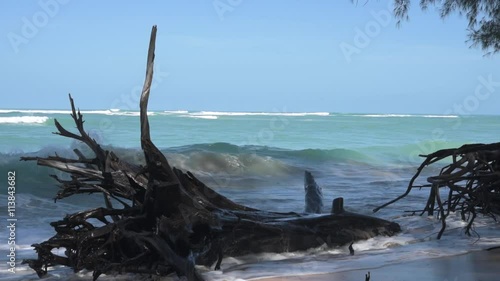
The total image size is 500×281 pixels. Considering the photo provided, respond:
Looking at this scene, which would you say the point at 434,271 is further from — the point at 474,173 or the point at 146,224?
the point at 146,224

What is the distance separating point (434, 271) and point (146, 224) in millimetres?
1982

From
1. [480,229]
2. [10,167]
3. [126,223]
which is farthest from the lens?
[10,167]

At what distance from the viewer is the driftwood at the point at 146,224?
3.87 meters

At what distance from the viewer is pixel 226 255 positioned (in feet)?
15.1

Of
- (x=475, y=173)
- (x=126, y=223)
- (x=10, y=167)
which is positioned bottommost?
(x=10, y=167)

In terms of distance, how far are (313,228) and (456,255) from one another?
1.11 meters

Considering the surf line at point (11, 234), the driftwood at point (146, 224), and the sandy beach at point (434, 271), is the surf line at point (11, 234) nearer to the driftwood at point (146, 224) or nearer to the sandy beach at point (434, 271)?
the driftwood at point (146, 224)

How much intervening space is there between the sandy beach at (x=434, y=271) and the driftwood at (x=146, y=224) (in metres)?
0.54

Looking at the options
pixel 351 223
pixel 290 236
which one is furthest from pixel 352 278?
pixel 351 223

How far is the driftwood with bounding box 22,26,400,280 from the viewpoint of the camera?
12.7 feet

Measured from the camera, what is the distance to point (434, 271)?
430 centimetres

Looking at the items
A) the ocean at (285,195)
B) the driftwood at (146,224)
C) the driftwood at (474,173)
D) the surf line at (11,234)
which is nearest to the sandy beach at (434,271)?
the ocean at (285,195)

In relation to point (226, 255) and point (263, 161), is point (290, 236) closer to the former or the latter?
point (226, 255)

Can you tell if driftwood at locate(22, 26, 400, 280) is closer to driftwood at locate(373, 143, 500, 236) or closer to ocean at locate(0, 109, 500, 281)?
ocean at locate(0, 109, 500, 281)
